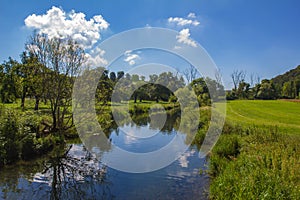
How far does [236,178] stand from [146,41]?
6224mm

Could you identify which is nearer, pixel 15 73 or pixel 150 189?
pixel 150 189

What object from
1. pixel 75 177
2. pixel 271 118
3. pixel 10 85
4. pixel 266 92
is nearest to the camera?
pixel 75 177

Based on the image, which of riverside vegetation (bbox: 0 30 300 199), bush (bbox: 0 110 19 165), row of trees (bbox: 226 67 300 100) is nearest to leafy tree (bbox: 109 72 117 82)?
riverside vegetation (bbox: 0 30 300 199)

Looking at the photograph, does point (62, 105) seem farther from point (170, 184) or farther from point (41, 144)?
point (170, 184)

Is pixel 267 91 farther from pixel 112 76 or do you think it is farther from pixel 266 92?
pixel 112 76

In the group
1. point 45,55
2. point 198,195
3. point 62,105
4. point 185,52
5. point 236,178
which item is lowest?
point 198,195

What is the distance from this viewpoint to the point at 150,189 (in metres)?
8.14

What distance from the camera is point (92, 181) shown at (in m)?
8.88

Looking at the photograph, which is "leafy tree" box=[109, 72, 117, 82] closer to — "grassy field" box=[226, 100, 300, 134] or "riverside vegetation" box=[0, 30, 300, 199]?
"riverside vegetation" box=[0, 30, 300, 199]

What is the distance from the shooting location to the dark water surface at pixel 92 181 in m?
7.63

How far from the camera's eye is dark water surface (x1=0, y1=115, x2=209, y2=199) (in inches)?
301

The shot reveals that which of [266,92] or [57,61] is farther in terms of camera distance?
[266,92]

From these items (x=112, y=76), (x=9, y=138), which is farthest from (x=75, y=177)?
(x=112, y=76)

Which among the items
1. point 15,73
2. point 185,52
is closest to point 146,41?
point 185,52
